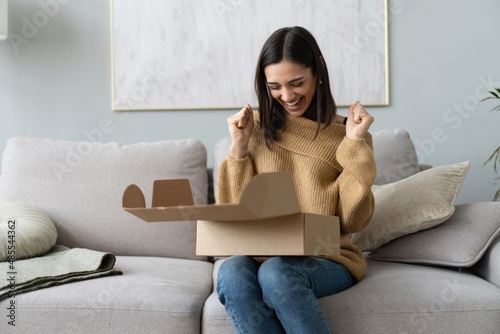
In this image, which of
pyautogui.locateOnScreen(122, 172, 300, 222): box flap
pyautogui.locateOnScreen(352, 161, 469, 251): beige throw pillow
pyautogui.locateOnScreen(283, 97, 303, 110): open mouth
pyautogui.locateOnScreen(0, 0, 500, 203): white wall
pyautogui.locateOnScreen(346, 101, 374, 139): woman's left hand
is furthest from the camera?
pyautogui.locateOnScreen(0, 0, 500, 203): white wall

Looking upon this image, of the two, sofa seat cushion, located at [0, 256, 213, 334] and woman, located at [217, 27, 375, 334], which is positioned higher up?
woman, located at [217, 27, 375, 334]

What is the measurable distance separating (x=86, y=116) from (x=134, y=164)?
1.95 feet

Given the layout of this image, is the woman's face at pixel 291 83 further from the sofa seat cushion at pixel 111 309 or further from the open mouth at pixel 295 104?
the sofa seat cushion at pixel 111 309

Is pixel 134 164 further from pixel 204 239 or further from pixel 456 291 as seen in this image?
pixel 456 291

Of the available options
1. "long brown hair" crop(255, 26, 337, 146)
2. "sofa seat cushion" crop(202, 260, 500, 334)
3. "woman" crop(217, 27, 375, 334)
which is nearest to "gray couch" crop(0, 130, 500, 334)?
"sofa seat cushion" crop(202, 260, 500, 334)

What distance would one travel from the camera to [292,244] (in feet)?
4.58

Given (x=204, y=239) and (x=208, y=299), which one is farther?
(x=208, y=299)

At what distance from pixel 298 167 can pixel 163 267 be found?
1.84 ft

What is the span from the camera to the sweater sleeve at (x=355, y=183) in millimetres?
1659

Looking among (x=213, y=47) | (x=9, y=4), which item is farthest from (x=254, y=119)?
(x=9, y=4)

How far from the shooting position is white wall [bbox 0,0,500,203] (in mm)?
2744

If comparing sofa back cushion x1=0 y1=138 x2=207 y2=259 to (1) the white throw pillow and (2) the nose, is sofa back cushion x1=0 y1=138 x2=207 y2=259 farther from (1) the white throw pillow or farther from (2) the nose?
(2) the nose

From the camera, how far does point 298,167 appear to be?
71.0 inches

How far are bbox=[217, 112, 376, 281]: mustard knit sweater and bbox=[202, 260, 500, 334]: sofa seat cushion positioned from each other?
118mm
